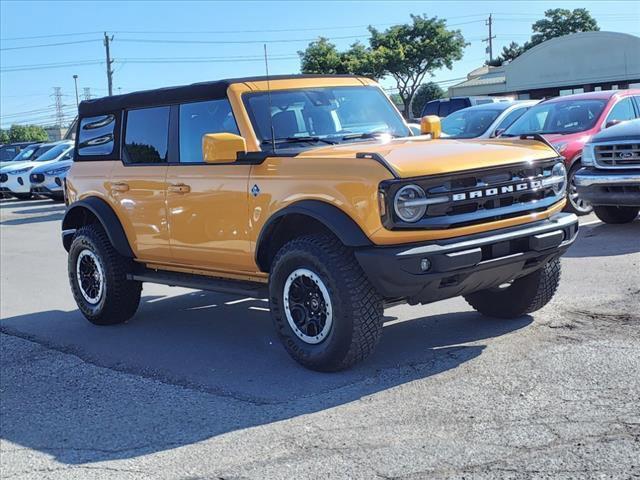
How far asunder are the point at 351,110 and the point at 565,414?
3141mm

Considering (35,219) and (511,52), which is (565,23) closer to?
(511,52)

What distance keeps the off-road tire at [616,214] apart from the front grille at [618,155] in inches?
38.7

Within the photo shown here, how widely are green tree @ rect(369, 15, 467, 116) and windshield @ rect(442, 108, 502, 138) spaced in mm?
33677

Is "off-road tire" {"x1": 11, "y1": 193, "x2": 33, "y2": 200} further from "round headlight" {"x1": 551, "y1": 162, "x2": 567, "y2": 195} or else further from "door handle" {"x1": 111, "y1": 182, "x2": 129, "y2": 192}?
"round headlight" {"x1": 551, "y1": 162, "x2": 567, "y2": 195}

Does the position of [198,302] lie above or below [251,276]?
below

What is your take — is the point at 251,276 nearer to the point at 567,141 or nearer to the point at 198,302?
the point at 198,302

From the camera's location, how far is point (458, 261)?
4.83m

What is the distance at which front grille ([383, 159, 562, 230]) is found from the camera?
4.93 meters

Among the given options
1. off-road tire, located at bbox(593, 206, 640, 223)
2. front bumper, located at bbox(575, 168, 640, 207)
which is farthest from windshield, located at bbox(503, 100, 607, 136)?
front bumper, located at bbox(575, 168, 640, 207)

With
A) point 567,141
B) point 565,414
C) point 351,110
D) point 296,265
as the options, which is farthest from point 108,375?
point 567,141

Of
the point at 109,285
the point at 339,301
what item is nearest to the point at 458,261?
the point at 339,301

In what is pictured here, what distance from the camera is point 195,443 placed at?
436 cm

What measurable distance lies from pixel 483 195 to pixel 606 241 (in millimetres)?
4974

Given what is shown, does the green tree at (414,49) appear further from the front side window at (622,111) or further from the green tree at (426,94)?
the front side window at (622,111)
